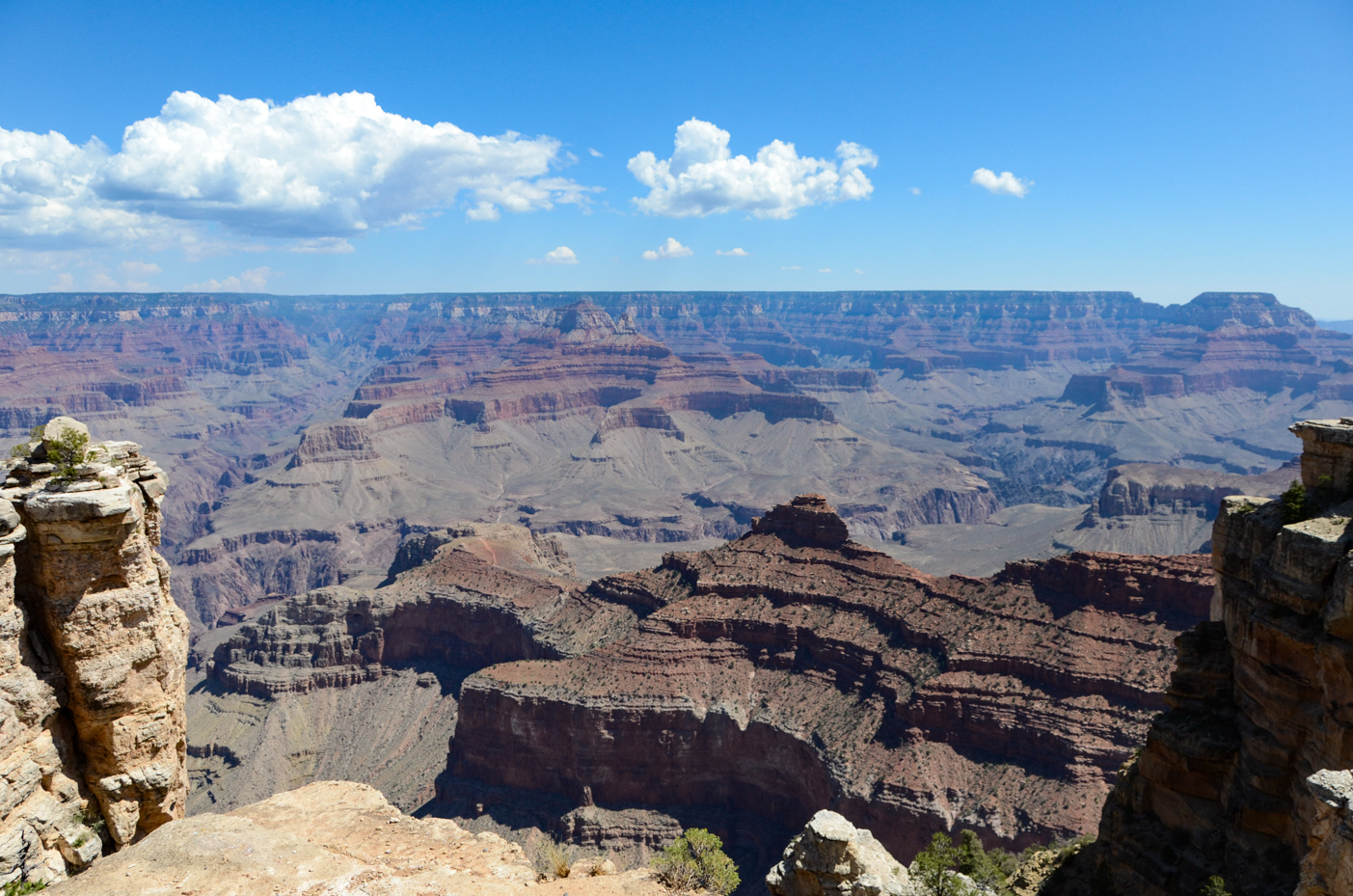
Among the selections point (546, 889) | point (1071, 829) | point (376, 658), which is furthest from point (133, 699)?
point (376, 658)

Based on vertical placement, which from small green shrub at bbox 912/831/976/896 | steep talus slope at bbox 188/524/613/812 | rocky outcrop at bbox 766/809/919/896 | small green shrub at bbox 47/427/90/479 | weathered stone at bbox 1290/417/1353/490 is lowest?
steep talus slope at bbox 188/524/613/812

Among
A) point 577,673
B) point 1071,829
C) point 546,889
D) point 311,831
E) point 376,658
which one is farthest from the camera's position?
point 376,658

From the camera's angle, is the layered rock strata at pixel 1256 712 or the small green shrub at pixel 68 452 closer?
the small green shrub at pixel 68 452

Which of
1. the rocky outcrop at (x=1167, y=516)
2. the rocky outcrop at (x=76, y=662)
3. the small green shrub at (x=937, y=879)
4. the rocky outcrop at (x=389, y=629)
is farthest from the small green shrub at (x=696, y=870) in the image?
the rocky outcrop at (x=1167, y=516)

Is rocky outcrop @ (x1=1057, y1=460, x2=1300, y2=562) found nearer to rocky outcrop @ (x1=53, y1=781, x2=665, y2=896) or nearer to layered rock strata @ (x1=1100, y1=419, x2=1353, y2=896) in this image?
layered rock strata @ (x1=1100, y1=419, x2=1353, y2=896)

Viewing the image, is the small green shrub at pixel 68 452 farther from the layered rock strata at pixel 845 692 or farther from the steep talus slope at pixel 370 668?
the steep talus slope at pixel 370 668

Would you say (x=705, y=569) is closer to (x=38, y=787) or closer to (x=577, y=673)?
(x=577, y=673)

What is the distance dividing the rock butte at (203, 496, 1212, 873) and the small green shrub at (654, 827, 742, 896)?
32680mm

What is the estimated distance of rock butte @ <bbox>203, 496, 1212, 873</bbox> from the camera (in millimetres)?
59500

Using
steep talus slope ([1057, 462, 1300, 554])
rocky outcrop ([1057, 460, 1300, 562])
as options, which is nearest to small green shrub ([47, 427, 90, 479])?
rocky outcrop ([1057, 460, 1300, 562])

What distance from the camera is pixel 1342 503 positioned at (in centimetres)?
2717

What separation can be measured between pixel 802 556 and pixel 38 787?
69.1 metres

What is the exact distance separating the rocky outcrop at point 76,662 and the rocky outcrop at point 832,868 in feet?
66.1

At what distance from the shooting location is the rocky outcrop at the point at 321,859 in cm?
2177
